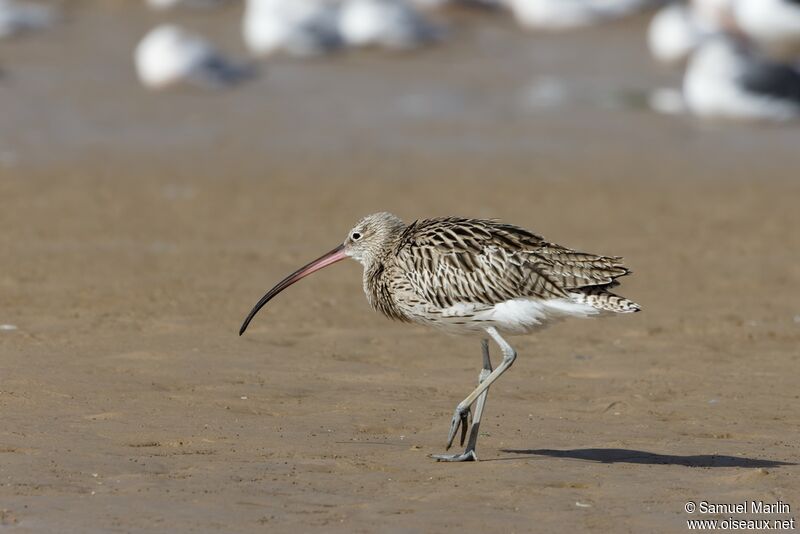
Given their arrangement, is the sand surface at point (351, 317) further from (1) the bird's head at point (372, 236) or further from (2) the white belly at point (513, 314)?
(1) the bird's head at point (372, 236)

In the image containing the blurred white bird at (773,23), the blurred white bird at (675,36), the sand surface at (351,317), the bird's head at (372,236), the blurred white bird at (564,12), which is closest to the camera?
the sand surface at (351,317)

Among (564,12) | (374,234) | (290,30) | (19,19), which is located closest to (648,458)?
(374,234)

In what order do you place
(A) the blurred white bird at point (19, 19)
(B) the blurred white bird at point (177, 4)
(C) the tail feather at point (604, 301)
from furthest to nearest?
(B) the blurred white bird at point (177, 4), (A) the blurred white bird at point (19, 19), (C) the tail feather at point (604, 301)

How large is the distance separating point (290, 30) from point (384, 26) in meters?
1.27

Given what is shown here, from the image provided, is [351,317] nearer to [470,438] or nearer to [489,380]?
[489,380]

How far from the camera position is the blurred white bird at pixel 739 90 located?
19.1 metres

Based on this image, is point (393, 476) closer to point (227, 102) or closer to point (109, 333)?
point (109, 333)

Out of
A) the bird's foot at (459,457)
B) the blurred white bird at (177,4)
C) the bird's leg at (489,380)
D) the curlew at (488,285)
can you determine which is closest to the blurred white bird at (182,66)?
the blurred white bird at (177,4)

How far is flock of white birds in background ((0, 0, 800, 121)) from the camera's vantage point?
1925 centimetres

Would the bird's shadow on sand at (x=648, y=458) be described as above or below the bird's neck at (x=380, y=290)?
below

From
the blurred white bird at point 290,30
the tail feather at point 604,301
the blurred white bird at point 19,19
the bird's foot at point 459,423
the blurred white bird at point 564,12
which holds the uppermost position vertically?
the blurred white bird at point 564,12

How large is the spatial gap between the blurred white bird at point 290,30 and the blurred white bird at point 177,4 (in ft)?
6.80

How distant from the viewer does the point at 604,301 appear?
6965 mm

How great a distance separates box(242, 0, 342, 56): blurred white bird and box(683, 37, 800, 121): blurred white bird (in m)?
4.79
